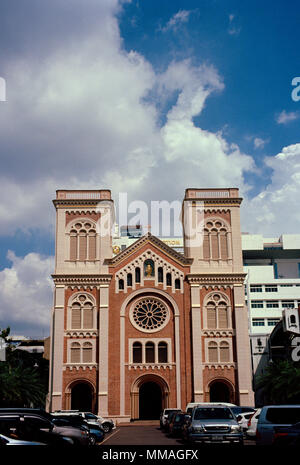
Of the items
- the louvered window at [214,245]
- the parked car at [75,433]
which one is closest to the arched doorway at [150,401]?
the louvered window at [214,245]

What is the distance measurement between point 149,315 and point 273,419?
33.9 metres

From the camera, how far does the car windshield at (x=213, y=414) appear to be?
71.4 feet

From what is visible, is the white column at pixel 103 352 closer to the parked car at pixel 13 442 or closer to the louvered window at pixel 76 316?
the louvered window at pixel 76 316

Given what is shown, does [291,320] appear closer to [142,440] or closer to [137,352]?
Result: [137,352]

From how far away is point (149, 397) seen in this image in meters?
51.3

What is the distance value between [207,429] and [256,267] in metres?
82.2

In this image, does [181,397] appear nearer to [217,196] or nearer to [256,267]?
[217,196]

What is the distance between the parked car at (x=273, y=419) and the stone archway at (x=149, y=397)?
3198cm

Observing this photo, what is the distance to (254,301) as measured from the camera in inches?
3905

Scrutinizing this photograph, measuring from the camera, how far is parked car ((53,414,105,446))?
2398 centimetres

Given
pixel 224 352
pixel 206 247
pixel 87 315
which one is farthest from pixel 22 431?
pixel 206 247

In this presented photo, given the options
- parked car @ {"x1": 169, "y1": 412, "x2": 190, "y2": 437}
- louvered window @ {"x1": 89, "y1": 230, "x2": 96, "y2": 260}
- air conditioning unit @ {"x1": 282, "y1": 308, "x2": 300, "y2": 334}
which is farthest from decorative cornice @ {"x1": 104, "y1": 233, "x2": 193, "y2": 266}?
parked car @ {"x1": 169, "y1": 412, "x2": 190, "y2": 437}

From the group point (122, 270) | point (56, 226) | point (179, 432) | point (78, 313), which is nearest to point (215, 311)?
point (122, 270)

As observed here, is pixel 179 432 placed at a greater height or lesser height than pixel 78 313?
lesser
